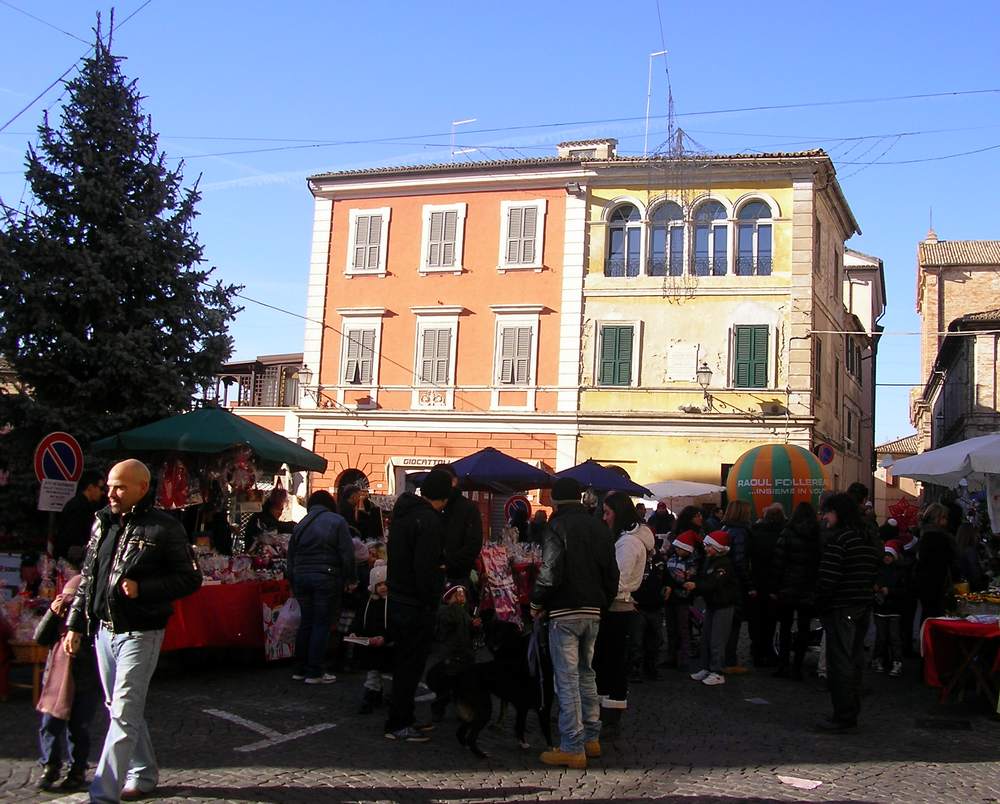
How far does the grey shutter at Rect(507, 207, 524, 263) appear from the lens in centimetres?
2777

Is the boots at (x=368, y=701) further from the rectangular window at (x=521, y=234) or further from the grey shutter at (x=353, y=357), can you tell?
the grey shutter at (x=353, y=357)

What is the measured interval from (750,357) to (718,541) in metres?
16.2

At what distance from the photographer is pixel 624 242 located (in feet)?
89.4

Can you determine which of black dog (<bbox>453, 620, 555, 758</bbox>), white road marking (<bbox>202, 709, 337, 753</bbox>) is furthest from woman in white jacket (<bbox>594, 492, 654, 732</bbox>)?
white road marking (<bbox>202, 709, 337, 753</bbox>)

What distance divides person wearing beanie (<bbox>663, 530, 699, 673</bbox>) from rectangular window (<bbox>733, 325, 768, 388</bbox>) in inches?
604

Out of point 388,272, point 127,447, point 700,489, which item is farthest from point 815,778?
point 388,272

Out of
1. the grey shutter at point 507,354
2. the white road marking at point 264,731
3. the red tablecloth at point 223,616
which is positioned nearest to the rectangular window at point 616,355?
the grey shutter at point 507,354

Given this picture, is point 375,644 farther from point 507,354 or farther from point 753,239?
point 753,239

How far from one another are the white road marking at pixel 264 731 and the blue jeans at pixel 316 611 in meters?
1.36

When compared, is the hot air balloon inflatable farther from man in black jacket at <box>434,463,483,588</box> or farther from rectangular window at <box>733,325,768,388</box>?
man in black jacket at <box>434,463,483,588</box>

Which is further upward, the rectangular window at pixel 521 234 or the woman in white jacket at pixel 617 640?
the rectangular window at pixel 521 234

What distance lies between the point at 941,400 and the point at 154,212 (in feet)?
128

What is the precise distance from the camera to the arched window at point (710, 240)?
26406 millimetres

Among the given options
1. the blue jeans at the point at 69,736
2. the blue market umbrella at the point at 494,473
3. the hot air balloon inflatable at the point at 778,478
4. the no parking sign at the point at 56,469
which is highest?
the hot air balloon inflatable at the point at 778,478
